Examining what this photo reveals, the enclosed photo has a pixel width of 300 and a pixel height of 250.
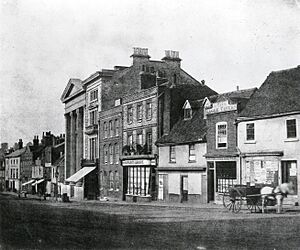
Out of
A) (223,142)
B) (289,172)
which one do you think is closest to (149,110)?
(223,142)

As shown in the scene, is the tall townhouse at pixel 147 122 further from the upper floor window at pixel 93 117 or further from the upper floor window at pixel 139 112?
the upper floor window at pixel 93 117

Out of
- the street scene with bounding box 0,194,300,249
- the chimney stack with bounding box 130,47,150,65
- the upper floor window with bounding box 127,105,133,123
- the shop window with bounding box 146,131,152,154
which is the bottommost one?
the street scene with bounding box 0,194,300,249

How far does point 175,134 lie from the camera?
120 ft

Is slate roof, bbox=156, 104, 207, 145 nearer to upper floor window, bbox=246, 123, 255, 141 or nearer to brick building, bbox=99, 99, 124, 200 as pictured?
upper floor window, bbox=246, 123, 255, 141

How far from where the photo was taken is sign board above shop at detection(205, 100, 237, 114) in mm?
30109

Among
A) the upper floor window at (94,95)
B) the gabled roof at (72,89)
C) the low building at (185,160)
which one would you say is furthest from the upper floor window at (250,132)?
the gabled roof at (72,89)

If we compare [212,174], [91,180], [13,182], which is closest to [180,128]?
[212,174]

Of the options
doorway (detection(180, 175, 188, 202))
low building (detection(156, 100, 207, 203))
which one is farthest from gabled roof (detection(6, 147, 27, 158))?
doorway (detection(180, 175, 188, 202))

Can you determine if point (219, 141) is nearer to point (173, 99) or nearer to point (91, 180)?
point (173, 99)

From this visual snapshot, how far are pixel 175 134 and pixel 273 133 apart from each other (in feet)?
34.3

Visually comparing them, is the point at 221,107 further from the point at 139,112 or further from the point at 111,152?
the point at 111,152

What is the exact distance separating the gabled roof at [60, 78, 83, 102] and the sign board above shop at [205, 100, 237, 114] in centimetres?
2762

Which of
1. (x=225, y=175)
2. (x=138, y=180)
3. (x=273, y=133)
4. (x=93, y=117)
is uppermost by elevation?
(x=93, y=117)

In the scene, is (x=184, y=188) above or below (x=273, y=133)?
below
